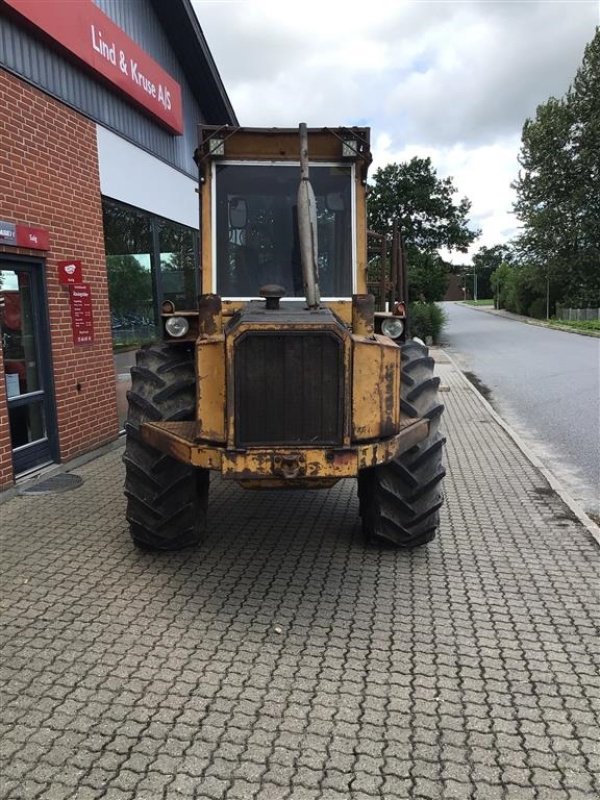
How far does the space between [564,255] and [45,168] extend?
3819 cm

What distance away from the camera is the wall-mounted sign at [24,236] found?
617 centimetres

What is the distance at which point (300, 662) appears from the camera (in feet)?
11.0

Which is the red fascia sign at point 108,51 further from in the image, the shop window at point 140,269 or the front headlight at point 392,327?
the front headlight at point 392,327

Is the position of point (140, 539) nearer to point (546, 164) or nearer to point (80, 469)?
point (80, 469)

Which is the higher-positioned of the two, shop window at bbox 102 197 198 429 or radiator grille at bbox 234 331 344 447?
shop window at bbox 102 197 198 429

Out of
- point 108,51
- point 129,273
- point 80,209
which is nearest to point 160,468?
point 80,209

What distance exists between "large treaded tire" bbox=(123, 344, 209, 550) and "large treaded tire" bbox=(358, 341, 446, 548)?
1207 millimetres

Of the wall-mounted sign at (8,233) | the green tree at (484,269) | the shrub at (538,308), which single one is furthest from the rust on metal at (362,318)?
the green tree at (484,269)

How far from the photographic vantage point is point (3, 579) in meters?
4.39

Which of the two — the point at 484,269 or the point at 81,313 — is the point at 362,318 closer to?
the point at 81,313

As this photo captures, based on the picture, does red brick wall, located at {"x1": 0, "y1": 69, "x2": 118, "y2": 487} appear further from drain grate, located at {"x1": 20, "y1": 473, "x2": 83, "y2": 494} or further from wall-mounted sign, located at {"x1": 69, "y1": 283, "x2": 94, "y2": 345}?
drain grate, located at {"x1": 20, "y1": 473, "x2": 83, "y2": 494}

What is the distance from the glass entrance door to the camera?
6.48 meters

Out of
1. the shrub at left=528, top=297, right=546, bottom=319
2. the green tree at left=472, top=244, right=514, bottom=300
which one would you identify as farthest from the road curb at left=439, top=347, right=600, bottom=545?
the green tree at left=472, top=244, right=514, bottom=300

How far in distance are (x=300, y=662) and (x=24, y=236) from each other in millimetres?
5034
